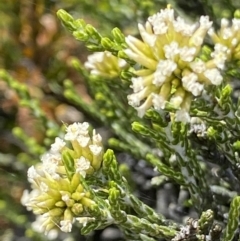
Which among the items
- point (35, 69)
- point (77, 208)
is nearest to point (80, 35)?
point (77, 208)

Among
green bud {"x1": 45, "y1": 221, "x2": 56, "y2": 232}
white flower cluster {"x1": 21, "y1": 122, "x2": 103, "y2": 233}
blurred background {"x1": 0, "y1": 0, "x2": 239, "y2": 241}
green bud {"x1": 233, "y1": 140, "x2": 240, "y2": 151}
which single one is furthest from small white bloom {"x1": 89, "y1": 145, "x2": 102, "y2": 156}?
Answer: blurred background {"x1": 0, "y1": 0, "x2": 239, "y2": 241}

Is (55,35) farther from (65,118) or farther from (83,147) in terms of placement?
(83,147)

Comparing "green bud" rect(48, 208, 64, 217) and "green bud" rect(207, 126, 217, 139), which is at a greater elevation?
"green bud" rect(207, 126, 217, 139)

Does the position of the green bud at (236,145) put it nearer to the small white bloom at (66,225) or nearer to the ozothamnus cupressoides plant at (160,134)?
the ozothamnus cupressoides plant at (160,134)

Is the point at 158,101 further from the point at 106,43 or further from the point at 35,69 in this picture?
the point at 35,69

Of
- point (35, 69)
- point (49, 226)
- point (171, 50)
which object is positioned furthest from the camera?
point (35, 69)

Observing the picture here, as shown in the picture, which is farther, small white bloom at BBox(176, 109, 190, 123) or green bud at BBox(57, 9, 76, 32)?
green bud at BBox(57, 9, 76, 32)

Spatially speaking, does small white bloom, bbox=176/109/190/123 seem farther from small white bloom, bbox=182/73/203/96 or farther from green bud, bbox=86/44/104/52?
green bud, bbox=86/44/104/52
